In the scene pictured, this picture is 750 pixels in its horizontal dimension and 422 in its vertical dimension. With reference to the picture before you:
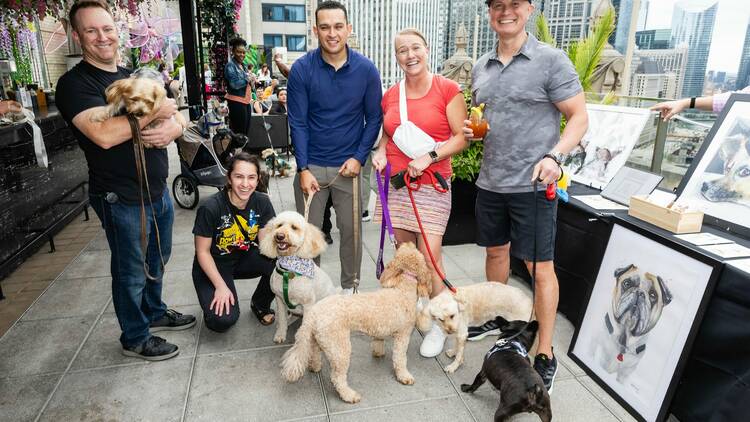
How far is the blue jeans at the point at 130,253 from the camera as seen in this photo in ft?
8.15

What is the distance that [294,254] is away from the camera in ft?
9.37

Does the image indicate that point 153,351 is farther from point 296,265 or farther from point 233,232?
point 296,265

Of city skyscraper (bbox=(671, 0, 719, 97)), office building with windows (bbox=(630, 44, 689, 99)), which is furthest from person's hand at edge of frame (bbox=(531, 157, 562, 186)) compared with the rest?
city skyscraper (bbox=(671, 0, 719, 97))

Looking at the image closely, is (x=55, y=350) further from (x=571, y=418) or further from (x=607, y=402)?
(x=607, y=402)

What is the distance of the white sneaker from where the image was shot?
9.53 ft

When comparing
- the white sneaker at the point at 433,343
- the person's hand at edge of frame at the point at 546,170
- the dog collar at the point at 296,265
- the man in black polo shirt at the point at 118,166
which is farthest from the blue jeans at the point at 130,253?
the person's hand at edge of frame at the point at 546,170

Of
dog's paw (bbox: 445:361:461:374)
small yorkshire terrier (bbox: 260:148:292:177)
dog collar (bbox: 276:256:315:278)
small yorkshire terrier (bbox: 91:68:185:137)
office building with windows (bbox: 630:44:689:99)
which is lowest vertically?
dog's paw (bbox: 445:361:461:374)

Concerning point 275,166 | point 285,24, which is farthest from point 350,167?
point 285,24

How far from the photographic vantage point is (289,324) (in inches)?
130

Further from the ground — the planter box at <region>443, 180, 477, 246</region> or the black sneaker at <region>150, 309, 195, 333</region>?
the planter box at <region>443, 180, 477, 246</region>

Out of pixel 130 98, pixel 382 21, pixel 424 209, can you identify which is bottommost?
pixel 424 209

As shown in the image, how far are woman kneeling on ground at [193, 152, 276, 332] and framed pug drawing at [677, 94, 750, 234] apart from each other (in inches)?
A: 110

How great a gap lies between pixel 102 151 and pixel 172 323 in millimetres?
1481

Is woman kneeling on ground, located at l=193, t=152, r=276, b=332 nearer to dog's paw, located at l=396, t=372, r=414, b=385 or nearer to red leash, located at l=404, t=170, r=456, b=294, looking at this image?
red leash, located at l=404, t=170, r=456, b=294
